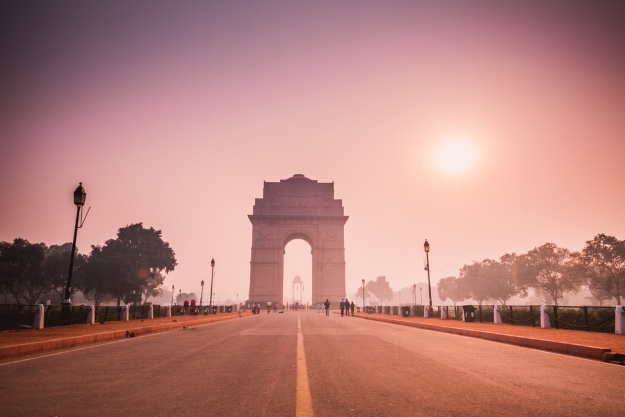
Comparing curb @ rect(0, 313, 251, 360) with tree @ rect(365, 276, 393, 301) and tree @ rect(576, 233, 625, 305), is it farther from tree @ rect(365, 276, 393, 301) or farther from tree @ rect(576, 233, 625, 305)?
tree @ rect(365, 276, 393, 301)

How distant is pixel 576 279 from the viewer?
63656 millimetres

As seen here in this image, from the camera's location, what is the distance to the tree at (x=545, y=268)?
70000 mm

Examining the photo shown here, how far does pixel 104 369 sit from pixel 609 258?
70.0 meters

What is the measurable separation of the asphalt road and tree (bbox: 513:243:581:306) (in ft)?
235

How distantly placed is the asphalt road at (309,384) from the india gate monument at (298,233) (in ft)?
195

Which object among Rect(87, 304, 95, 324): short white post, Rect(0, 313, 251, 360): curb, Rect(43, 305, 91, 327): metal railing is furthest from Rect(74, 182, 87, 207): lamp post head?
Rect(0, 313, 251, 360): curb

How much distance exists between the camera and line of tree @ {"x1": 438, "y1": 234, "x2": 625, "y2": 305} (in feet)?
191

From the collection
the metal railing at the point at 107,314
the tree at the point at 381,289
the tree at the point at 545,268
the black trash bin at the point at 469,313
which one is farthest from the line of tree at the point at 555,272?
the tree at the point at 381,289

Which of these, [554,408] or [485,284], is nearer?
[554,408]

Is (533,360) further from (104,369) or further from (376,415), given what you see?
(104,369)

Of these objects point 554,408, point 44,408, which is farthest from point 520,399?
point 44,408

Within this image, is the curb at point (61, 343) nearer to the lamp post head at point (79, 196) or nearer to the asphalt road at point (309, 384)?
the asphalt road at point (309, 384)

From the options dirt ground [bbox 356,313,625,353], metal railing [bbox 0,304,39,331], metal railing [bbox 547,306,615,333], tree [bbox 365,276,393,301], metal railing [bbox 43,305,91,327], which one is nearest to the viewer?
dirt ground [bbox 356,313,625,353]

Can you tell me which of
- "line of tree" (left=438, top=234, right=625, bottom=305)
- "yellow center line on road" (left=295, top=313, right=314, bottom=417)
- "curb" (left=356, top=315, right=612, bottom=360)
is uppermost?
"line of tree" (left=438, top=234, right=625, bottom=305)
